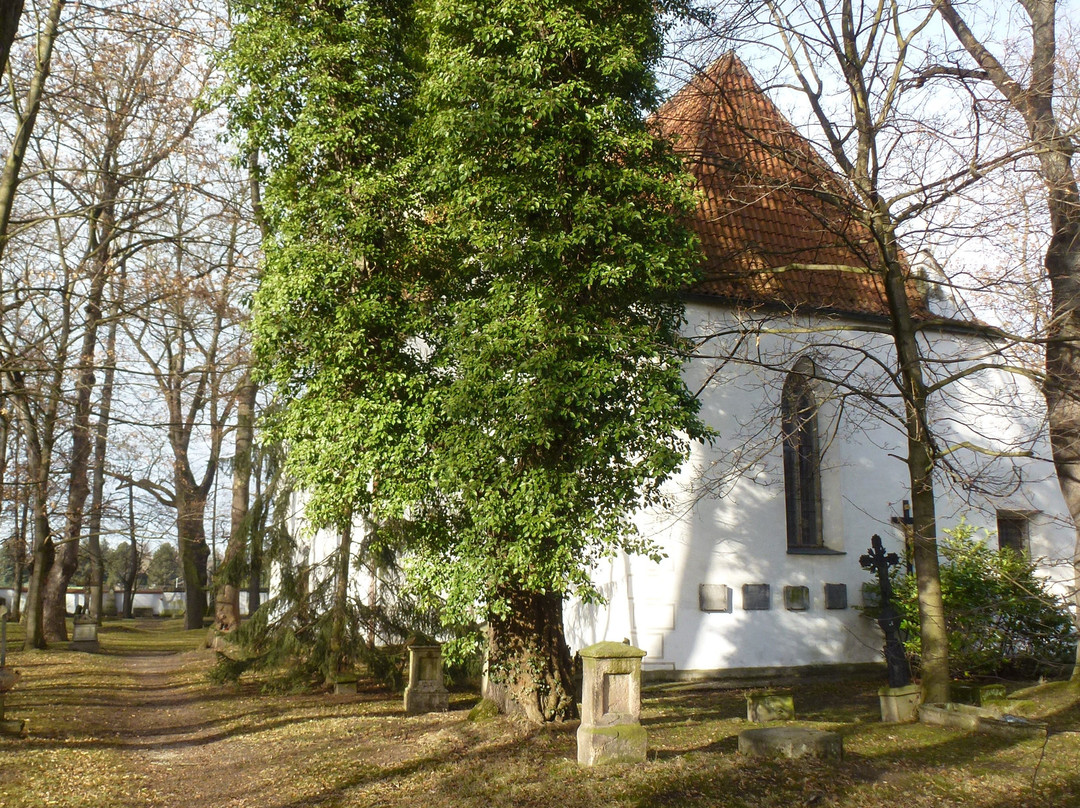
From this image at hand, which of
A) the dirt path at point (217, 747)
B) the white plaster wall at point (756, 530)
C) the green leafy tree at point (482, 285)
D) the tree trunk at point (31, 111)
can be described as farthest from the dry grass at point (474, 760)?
the tree trunk at point (31, 111)

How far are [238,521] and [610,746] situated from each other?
46.9 feet

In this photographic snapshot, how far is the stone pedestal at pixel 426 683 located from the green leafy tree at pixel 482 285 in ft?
6.19

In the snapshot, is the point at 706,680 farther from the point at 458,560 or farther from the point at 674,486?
the point at 458,560

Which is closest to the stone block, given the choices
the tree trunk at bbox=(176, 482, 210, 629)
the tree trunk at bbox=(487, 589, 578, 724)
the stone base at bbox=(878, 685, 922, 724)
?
the stone base at bbox=(878, 685, 922, 724)

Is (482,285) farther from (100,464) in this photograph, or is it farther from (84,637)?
(100,464)

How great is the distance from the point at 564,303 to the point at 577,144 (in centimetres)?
172

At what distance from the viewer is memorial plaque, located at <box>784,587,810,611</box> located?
14.3 m

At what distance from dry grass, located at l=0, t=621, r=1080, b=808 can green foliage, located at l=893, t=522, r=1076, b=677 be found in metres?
1.20

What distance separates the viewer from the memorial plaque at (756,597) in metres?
14.0

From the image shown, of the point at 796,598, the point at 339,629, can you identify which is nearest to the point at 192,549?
the point at 339,629

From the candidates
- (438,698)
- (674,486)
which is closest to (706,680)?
(674,486)

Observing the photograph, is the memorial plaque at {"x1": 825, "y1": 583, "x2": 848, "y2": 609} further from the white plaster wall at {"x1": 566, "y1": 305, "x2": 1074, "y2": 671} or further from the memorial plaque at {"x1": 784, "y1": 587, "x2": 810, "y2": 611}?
the memorial plaque at {"x1": 784, "y1": 587, "x2": 810, "y2": 611}

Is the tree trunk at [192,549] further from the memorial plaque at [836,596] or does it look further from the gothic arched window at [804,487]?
the memorial plaque at [836,596]

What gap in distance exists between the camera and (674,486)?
14258 mm
